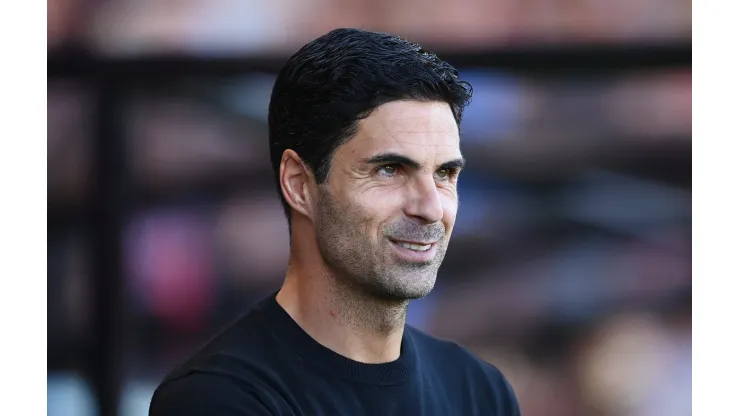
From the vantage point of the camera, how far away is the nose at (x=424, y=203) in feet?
8.47

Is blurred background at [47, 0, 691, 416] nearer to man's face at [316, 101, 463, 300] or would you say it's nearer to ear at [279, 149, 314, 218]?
ear at [279, 149, 314, 218]

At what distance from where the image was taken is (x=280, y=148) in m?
2.82

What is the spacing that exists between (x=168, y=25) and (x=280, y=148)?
2722 millimetres

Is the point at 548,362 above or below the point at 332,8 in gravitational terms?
below

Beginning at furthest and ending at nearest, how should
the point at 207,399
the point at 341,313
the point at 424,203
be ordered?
1. the point at 341,313
2. the point at 424,203
3. the point at 207,399

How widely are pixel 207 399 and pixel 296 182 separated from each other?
2.11 ft

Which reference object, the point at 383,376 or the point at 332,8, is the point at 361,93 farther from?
the point at 332,8

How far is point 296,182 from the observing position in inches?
109

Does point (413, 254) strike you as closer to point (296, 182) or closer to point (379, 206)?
point (379, 206)

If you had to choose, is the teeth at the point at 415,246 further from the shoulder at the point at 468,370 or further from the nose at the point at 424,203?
the shoulder at the point at 468,370

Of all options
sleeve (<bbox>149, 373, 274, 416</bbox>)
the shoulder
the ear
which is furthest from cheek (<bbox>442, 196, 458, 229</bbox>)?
sleeve (<bbox>149, 373, 274, 416</bbox>)

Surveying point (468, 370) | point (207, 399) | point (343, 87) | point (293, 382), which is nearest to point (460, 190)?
point (468, 370)

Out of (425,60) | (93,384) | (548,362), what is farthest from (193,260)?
(425,60)

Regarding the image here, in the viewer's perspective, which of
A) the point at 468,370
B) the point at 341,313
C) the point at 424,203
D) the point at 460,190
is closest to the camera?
the point at 424,203
